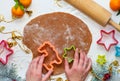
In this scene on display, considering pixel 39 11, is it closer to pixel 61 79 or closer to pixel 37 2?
pixel 37 2

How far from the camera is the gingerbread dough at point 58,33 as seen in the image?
4.09 ft

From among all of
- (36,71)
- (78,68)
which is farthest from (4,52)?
(78,68)

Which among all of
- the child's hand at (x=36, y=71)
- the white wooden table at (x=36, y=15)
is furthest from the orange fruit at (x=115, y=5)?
the child's hand at (x=36, y=71)

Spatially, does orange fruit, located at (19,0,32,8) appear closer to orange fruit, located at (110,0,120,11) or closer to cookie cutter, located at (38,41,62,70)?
cookie cutter, located at (38,41,62,70)

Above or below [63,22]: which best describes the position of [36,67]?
below

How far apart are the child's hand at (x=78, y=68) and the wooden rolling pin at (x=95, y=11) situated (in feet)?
0.36

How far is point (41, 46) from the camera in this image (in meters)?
1.24

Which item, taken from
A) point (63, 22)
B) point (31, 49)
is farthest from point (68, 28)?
point (31, 49)

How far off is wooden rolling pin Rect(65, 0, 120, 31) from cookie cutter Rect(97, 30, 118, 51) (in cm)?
3

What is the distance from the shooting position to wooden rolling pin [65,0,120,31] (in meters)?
Answer: 1.21

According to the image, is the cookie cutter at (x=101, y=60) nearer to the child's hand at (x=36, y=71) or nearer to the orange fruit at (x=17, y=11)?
the child's hand at (x=36, y=71)

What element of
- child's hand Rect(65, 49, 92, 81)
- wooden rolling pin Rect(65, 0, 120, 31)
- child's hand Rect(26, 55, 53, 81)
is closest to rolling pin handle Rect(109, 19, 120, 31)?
wooden rolling pin Rect(65, 0, 120, 31)

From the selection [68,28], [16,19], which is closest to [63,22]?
[68,28]

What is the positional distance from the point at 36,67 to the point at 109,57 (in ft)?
0.70
